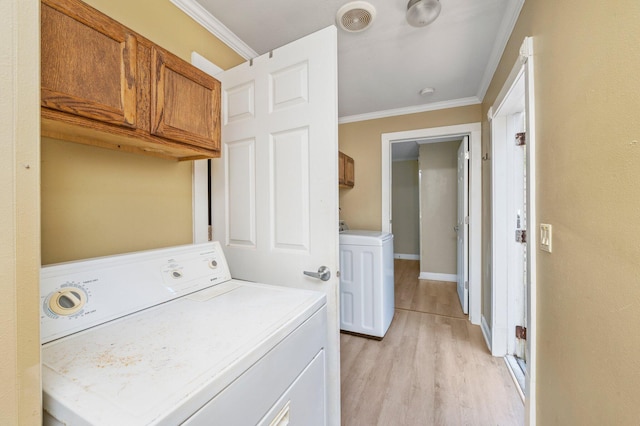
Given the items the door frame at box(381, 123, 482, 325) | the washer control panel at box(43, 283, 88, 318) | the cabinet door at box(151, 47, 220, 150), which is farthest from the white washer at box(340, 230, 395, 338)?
the washer control panel at box(43, 283, 88, 318)

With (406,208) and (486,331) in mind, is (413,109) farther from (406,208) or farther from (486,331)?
(406,208)

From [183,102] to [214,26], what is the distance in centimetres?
89

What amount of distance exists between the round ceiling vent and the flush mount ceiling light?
8.5 inches

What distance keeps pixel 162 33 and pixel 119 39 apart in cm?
61

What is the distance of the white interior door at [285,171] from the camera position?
120cm

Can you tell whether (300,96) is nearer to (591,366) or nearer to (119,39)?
(119,39)

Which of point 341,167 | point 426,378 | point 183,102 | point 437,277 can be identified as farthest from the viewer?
point 437,277

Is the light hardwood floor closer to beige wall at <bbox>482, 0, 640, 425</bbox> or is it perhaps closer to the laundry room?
the laundry room

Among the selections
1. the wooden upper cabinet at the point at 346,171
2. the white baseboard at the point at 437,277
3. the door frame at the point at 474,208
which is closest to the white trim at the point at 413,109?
the door frame at the point at 474,208

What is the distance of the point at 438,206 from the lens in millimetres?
4406

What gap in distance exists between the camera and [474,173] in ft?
8.82

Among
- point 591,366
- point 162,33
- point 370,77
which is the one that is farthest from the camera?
point 370,77

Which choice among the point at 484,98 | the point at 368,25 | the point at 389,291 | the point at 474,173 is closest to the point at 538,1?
the point at 368,25

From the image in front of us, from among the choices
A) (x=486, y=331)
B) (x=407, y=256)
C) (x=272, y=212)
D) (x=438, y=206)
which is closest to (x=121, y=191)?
(x=272, y=212)
